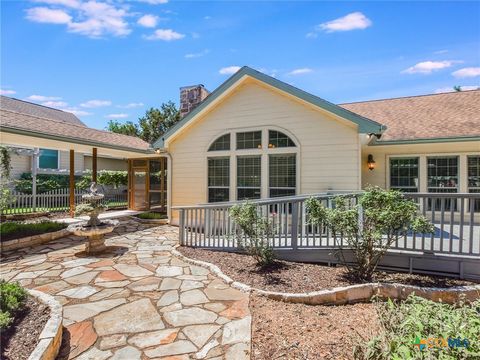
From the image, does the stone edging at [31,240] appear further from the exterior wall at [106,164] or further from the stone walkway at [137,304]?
the exterior wall at [106,164]

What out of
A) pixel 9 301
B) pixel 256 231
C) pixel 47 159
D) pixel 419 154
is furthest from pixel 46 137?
pixel 47 159

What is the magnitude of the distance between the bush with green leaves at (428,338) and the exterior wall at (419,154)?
5.82m

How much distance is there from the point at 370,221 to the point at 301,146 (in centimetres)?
379

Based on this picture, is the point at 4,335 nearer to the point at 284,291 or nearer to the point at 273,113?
the point at 284,291

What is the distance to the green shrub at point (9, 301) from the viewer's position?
276 centimetres

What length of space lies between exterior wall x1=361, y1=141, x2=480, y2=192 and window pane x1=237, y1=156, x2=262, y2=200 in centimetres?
328

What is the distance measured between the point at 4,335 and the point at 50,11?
6.75 meters

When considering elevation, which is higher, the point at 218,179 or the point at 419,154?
the point at 419,154

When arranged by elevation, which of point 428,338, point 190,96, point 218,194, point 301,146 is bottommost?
point 428,338

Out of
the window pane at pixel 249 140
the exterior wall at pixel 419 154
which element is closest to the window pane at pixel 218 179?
the window pane at pixel 249 140

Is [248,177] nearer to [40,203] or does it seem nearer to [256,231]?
[256,231]

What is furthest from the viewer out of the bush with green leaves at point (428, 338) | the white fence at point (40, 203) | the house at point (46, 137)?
the white fence at point (40, 203)

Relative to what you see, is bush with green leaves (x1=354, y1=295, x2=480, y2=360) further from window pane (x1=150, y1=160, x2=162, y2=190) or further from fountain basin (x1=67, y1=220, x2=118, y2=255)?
window pane (x1=150, y1=160, x2=162, y2=190)

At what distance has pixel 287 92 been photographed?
7.77 meters
